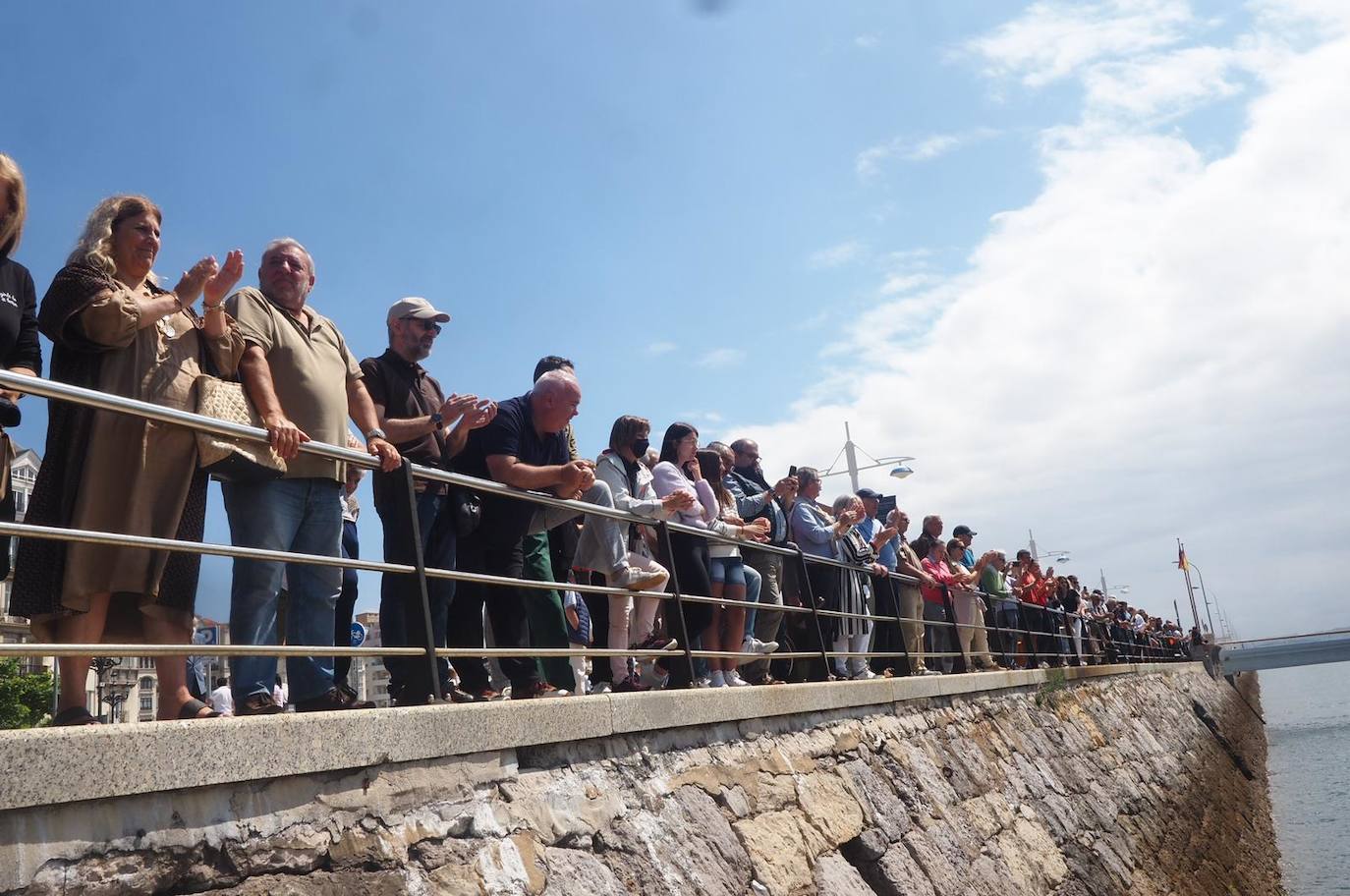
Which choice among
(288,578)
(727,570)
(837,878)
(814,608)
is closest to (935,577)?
(814,608)

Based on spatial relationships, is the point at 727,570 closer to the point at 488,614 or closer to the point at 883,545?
the point at 488,614

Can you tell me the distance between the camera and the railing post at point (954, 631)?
32.2 feet

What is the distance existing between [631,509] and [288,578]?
6.78 feet

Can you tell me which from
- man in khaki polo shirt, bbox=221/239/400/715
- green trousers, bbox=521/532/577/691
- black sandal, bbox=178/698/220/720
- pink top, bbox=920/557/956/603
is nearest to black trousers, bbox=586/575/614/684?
green trousers, bbox=521/532/577/691

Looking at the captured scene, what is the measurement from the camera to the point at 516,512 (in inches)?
184

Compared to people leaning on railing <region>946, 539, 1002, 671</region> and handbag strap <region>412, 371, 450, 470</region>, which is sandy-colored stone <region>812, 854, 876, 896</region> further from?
people leaning on railing <region>946, 539, 1002, 671</region>

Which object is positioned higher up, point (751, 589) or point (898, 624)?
point (751, 589)

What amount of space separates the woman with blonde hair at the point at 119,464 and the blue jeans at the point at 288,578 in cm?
22

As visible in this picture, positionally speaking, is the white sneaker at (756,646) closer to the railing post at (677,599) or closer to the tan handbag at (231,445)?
the railing post at (677,599)

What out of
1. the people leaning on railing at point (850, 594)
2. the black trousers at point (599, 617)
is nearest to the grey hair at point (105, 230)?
the black trousers at point (599, 617)

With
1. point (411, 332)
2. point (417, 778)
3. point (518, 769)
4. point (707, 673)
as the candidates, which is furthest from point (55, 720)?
point (707, 673)

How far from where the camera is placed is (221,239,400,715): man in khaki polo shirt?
11.7 ft

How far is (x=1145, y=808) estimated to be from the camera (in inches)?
444

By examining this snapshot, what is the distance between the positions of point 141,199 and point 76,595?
4.56ft
